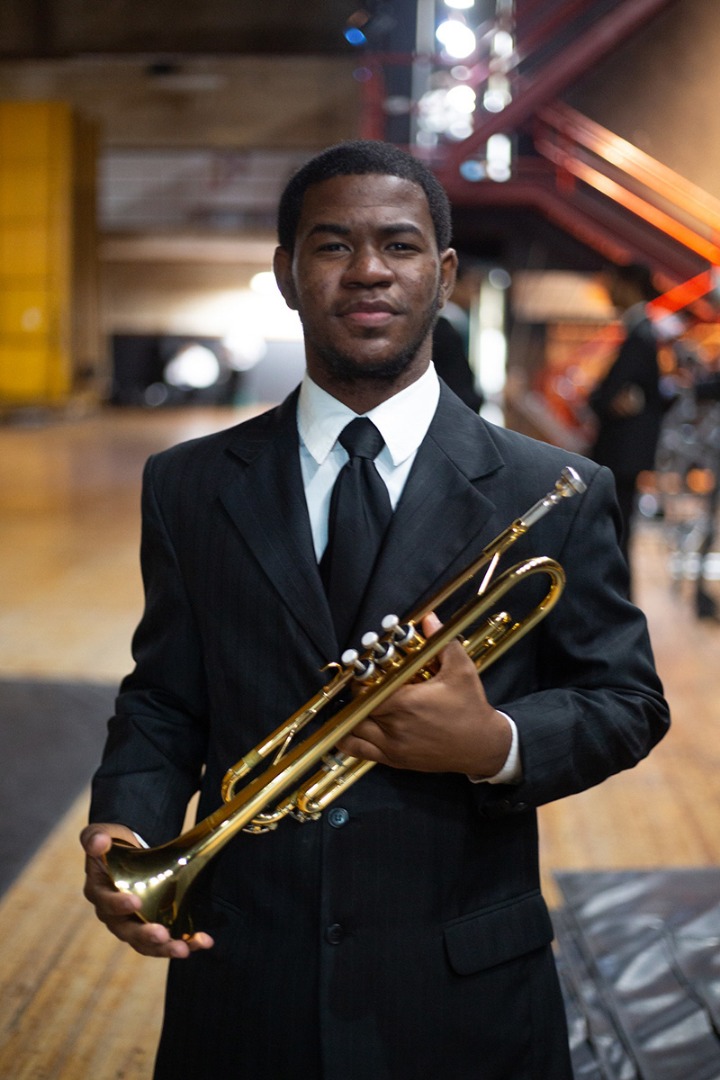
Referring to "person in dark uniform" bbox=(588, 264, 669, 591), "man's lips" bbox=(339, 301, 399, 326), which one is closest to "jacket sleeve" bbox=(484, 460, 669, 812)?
"man's lips" bbox=(339, 301, 399, 326)

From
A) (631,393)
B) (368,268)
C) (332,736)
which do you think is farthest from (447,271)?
(631,393)

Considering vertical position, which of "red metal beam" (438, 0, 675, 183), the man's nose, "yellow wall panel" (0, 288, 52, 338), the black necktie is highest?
"red metal beam" (438, 0, 675, 183)

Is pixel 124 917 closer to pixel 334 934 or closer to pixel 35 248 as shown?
pixel 334 934

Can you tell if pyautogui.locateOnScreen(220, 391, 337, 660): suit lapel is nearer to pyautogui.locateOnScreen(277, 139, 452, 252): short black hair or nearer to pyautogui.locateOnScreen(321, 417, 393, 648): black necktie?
pyautogui.locateOnScreen(321, 417, 393, 648): black necktie

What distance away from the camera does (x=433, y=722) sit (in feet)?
4.43

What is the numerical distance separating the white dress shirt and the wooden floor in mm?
1752

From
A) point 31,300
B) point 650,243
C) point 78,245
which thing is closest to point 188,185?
point 78,245

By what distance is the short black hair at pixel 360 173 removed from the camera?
4.96ft

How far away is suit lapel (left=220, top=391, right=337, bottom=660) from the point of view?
1.52m

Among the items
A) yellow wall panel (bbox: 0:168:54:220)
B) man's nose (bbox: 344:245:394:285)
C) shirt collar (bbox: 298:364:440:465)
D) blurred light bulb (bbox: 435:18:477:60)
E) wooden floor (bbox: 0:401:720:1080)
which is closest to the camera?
man's nose (bbox: 344:245:394:285)

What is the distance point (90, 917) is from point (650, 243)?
10371mm

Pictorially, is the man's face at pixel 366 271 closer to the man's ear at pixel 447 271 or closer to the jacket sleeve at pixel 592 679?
the man's ear at pixel 447 271

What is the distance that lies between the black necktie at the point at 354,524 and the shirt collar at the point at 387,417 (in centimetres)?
1

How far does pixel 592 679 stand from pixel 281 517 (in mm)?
450
